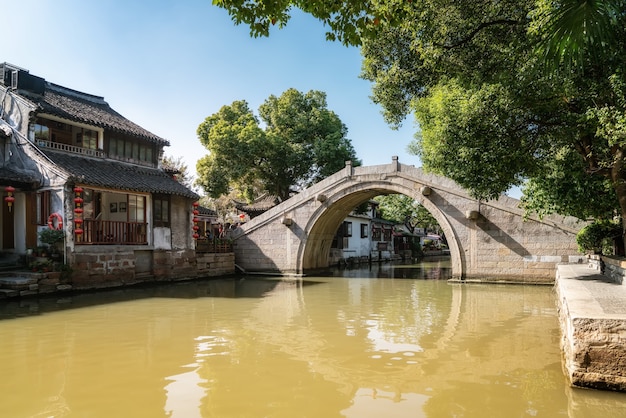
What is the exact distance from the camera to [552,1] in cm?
560

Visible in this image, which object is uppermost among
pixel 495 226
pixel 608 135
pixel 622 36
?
pixel 622 36

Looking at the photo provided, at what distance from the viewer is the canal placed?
407 centimetres

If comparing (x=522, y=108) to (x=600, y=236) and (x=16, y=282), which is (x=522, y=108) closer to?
(x=600, y=236)

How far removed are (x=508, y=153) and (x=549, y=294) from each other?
6.06 m

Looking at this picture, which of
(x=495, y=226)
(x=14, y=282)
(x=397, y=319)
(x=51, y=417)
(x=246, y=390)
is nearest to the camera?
(x=51, y=417)

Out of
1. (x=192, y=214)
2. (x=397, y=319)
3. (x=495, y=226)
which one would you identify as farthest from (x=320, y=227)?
(x=397, y=319)

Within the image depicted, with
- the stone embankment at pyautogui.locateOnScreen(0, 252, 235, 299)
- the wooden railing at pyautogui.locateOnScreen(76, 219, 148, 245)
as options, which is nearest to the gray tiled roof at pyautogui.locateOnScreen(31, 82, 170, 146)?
the wooden railing at pyautogui.locateOnScreen(76, 219, 148, 245)

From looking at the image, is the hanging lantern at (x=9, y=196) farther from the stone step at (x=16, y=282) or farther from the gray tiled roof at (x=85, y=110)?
the gray tiled roof at (x=85, y=110)

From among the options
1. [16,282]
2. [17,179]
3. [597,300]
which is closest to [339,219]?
[17,179]

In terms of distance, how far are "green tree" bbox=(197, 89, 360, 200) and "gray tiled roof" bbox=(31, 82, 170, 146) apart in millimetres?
5600

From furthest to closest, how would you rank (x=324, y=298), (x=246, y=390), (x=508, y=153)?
(x=324, y=298) → (x=508, y=153) → (x=246, y=390)

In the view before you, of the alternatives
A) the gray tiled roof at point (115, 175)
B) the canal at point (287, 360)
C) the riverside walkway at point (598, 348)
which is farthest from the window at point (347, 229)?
the riverside walkway at point (598, 348)

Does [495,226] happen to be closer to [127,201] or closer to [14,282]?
[127,201]

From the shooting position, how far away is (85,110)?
51.4ft
